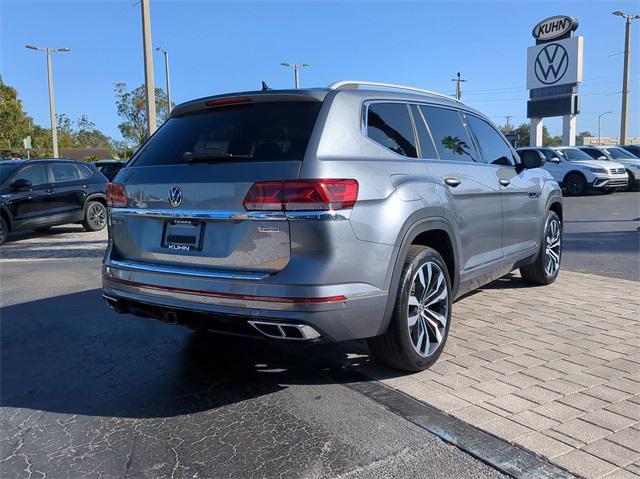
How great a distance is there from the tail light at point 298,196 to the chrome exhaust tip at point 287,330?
636 mm

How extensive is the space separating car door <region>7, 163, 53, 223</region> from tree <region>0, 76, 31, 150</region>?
45001mm

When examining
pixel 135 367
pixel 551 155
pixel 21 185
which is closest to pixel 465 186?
pixel 135 367

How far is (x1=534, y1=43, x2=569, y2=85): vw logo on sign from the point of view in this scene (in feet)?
101

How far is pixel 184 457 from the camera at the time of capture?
291 cm

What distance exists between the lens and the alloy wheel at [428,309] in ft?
12.6

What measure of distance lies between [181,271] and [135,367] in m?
1.21

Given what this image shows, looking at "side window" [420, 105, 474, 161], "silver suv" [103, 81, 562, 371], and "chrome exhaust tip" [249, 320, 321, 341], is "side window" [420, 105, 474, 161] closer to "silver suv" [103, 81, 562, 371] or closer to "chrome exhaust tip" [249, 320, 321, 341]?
"silver suv" [103, 81, 562, 371]

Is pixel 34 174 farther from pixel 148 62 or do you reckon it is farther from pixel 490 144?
pixel 490 144

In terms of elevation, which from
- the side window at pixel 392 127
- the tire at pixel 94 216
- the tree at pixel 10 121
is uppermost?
the tree at pixel 10 121

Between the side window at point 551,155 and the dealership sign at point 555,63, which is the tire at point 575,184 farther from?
the dealership sign at point 555,63

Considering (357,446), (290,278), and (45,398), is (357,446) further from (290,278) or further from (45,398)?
(45,398)

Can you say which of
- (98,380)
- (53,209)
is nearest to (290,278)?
(98,380)

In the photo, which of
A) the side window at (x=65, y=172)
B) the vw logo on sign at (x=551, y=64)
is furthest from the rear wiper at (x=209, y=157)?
the vw logo on sign at (x=551, y=64)

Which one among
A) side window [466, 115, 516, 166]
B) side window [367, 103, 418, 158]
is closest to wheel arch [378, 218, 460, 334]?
side window [367, 103, 418, 158]
